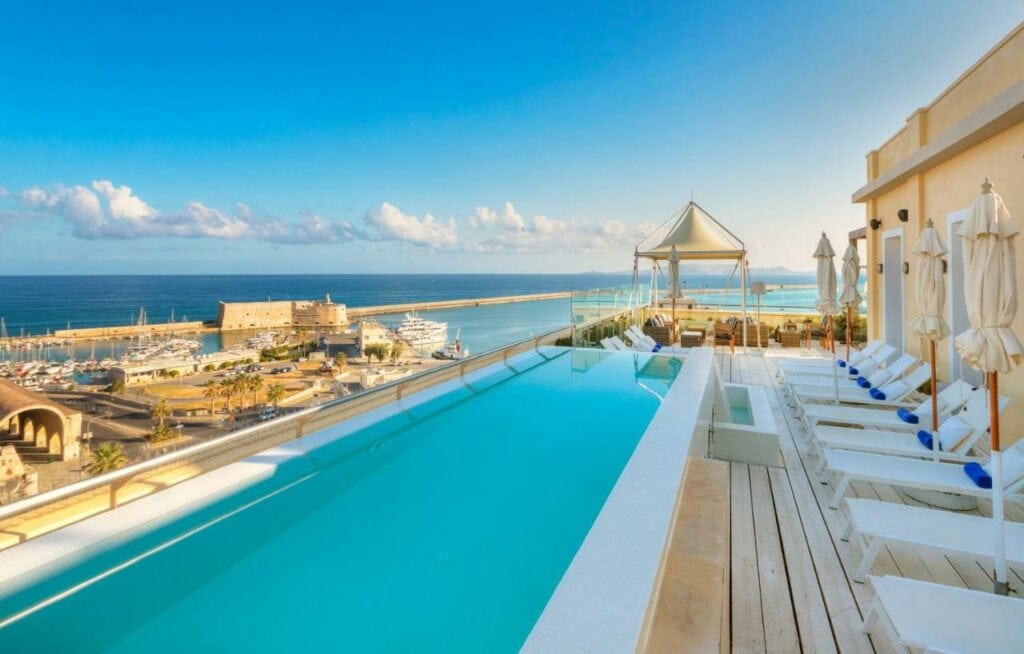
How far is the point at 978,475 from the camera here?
2617 mm

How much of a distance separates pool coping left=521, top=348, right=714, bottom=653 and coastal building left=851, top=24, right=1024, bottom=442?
3.44m

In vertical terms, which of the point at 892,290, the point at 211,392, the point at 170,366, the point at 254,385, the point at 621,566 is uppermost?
the point at 892,290

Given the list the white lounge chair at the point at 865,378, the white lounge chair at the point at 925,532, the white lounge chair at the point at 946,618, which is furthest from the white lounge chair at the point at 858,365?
the white lounge chair at the point at 946,618

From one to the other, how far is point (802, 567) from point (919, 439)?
6.05ft

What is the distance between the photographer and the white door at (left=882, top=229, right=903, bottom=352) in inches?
288

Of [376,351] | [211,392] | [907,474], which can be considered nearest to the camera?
[907,474]

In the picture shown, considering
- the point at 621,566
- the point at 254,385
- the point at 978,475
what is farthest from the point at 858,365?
the point at 254,385

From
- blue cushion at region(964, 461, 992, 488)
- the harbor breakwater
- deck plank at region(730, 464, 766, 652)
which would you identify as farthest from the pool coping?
the harbor breakwater

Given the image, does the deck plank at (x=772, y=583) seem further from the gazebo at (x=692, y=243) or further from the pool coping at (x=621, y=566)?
the gazebo at (x=692, y=243)

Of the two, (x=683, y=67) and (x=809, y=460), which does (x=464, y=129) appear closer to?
(x=683, y=67)

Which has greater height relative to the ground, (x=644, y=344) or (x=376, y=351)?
(x=644, y=344)

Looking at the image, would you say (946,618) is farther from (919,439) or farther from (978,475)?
(919,439)

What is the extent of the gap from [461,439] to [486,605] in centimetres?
193

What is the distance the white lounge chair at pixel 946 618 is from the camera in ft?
4.98
